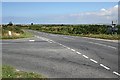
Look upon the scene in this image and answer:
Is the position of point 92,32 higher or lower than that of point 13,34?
lower

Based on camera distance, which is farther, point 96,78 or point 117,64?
point 117,64

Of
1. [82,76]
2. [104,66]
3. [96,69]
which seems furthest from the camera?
[104,66]

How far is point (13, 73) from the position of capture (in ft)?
40.3

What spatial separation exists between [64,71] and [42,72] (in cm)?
91

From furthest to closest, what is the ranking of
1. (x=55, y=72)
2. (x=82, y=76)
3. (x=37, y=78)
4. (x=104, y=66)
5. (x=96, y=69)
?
(x=104, y=66)
(x=96, y=69)
(x=55, y=72)
(x=82, y=76)
(x=37, y=78)

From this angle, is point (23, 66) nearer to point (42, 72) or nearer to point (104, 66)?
point (42, 72)

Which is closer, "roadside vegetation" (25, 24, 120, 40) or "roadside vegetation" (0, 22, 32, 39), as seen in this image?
"roadside vegetation" (0, 22, 32, 39)

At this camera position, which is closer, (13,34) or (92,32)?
(13,34)

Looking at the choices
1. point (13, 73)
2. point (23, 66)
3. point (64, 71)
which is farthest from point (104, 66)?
point (13, 73)

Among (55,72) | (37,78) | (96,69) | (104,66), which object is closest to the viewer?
(37,78)

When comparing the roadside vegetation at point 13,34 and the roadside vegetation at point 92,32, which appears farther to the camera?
the roadside vegetation at point 92,32

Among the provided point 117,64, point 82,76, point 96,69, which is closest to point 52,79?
point 82,76

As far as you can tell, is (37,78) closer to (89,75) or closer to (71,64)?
(89,75)

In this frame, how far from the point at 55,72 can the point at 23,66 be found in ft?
7.88
